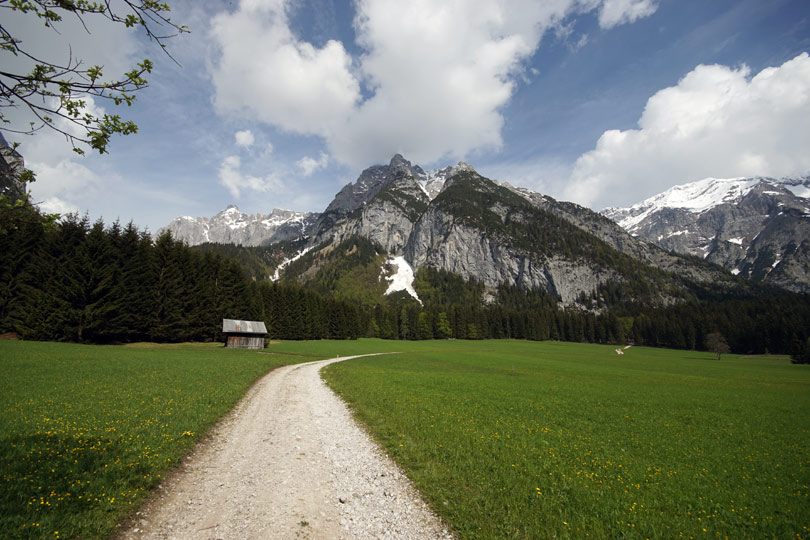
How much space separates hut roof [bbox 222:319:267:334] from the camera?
5042 centimetres

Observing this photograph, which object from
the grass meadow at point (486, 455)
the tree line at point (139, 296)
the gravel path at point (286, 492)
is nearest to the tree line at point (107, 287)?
the tree line at point (139, 296)

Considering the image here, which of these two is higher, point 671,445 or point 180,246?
point 180,246

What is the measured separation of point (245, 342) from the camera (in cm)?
5219

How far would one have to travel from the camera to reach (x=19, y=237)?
40062 mm

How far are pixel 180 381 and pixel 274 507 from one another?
16341 millimetres

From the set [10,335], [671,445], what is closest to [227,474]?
[671,445]

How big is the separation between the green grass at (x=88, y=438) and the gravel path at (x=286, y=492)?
2.13 ft

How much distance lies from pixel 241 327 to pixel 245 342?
254 cm

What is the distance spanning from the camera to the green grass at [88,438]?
18.5 ft

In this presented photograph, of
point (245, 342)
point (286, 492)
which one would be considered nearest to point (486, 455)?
point (286, 492)

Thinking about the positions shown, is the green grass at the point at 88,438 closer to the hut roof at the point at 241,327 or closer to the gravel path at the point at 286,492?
the gravel path at the point at 286,492

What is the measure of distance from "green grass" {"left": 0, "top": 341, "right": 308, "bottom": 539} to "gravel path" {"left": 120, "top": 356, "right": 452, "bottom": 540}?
65 cm

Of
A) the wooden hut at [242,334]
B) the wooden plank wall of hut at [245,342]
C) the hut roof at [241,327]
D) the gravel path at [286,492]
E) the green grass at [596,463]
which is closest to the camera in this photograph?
the gravel path at [286,492]

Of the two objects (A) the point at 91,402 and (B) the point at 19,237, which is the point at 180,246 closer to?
(B) the point at 19,237
